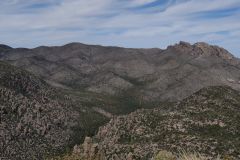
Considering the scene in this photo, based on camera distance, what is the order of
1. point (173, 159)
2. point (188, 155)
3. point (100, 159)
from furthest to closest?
1. point (100, 159)
2. point (173, 159)
3. point (188, 155)

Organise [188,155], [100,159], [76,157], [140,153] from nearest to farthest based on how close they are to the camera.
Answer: [188,155], [76,157], [100,159], [140,153]

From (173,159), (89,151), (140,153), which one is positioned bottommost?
(140,153)

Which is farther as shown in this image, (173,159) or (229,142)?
(229,142)

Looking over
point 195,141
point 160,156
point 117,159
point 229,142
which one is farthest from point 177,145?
point 160,156

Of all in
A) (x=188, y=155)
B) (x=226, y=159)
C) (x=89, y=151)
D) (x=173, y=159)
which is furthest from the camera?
(x=89, y=151)

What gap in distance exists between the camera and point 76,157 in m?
59.5

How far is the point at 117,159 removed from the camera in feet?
542

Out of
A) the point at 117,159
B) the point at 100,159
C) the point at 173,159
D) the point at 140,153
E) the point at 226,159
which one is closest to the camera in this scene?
the point at 226,159

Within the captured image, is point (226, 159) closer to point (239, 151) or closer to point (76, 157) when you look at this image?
point (76, 157)

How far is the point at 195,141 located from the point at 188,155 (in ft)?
565

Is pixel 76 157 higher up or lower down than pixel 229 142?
higher up

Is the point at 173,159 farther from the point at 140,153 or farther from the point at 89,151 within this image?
the point at 140,153

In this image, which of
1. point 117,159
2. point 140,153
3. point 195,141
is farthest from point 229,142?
point 117,159

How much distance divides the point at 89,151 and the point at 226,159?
44144 mm
